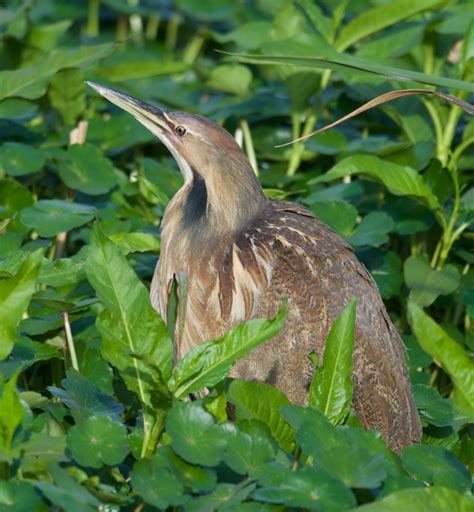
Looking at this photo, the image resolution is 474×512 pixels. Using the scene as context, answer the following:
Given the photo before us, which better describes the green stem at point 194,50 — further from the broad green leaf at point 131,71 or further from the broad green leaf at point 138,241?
the broad green leaf at point 138,241

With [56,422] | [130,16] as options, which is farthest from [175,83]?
[56,422]

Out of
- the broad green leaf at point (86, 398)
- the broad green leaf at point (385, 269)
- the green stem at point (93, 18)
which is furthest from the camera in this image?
the green stem at point (93, 18)

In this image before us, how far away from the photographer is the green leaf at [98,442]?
282 cm

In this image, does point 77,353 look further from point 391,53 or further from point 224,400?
point 391,53

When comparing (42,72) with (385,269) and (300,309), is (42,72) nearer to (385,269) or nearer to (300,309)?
(385,269)

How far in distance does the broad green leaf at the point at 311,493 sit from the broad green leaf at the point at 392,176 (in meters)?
1.75

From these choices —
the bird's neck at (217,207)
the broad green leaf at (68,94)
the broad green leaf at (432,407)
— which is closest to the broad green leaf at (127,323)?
the bird's neck at (217,207)

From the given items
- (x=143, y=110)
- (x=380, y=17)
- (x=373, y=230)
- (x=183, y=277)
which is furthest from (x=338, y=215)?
(x=183, y=277)

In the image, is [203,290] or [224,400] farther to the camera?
[203,290]

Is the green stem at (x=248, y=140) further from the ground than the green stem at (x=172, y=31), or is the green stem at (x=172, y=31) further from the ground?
the green stem at (x=248, y=140)

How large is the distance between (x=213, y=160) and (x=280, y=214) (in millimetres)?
264

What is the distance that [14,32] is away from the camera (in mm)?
5512

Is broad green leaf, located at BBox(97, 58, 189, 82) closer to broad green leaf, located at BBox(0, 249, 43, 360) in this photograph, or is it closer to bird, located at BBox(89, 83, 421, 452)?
bird, located at BBox(89, 83, 421, 452)

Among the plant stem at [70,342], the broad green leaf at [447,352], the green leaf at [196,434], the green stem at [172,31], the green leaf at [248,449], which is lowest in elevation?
the green stem at [172,31]
